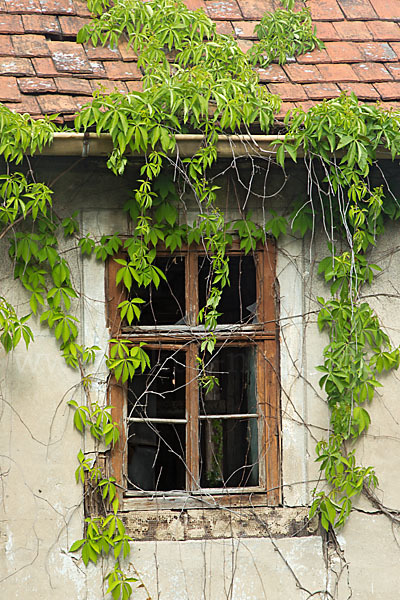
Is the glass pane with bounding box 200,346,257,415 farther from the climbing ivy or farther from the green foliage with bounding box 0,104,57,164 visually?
the green foliage with bounding box 0,104,57,164

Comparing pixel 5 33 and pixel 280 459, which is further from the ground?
pixel 5 33

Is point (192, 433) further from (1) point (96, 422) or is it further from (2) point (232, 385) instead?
(2) point (232, 385)

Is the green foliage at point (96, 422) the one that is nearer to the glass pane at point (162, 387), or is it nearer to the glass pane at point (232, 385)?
the glass pane at point (162, 387)

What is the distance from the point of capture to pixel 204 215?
3928mm

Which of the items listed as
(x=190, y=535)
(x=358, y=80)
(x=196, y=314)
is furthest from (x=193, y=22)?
(x=190, y=535)

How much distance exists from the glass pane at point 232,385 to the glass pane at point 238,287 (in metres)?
0.22

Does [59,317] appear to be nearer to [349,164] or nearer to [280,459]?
[280,459]

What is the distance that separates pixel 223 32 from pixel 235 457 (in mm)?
Result: 2959

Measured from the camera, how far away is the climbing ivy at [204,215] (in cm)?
362

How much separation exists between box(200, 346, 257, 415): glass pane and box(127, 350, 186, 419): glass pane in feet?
0.79

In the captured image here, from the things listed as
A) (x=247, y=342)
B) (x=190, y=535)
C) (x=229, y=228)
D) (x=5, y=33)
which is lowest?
(x=190, y=535)

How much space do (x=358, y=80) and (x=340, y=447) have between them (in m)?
2.22

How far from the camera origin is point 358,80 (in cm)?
409

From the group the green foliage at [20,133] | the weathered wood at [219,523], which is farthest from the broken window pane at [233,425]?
the green foliage at [20,133]
